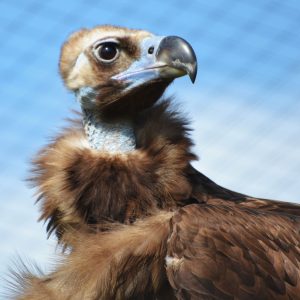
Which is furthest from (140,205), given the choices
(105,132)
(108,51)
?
(108,51)

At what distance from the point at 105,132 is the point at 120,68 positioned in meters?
0.26

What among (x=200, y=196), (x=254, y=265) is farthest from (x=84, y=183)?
(x=254, y=265)

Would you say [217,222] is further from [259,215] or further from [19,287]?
[19,287]

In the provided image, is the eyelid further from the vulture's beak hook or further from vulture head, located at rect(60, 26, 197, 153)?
the vulture's beak hook

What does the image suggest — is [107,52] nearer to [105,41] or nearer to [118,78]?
[105,41]

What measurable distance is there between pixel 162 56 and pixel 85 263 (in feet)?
2.79

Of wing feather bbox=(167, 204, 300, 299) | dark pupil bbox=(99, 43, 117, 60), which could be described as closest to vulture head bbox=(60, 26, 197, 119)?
dark pupil bbox=(99, 43, 117, 60)

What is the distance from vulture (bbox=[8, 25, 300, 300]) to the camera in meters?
4.42

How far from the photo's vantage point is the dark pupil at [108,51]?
4.94 metres

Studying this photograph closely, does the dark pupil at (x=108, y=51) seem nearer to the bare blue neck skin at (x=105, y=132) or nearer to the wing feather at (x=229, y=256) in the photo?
the bare blue neck skin at (x=105, y=132)

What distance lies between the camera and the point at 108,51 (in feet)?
16.2

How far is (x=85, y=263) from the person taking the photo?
179 inches

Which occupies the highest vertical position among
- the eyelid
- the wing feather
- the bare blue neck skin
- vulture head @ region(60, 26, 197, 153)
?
the eyelid

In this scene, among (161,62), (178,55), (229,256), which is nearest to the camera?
(229,256)
